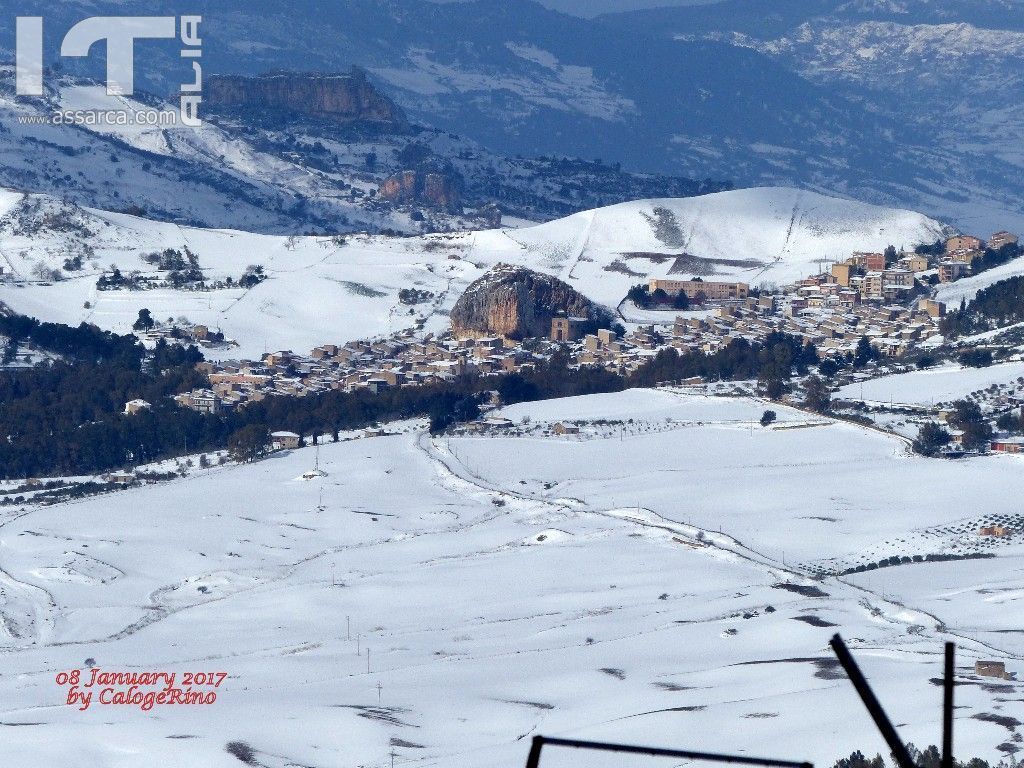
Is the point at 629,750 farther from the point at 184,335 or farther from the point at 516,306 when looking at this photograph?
the point at 516,306

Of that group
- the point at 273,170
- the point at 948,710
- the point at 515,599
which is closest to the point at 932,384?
the point at 515,599

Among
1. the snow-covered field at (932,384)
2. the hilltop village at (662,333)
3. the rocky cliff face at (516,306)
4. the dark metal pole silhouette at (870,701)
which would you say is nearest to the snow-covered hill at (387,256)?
the rocky cliff face at (516,306)

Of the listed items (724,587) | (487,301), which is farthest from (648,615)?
(487,301)

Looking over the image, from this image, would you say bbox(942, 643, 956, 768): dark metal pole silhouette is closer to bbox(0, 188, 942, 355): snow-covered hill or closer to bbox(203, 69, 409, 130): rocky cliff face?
bbox(0, 188, 942, 355): snow-covered hill

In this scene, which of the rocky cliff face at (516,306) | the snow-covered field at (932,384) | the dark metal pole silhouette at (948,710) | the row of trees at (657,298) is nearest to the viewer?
the dark metal pole silhouette at (948,710)

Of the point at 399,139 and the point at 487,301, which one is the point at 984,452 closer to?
the point at 487,301

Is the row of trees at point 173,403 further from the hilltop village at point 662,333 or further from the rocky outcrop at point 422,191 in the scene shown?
the rocky outcrop at point 422,191
